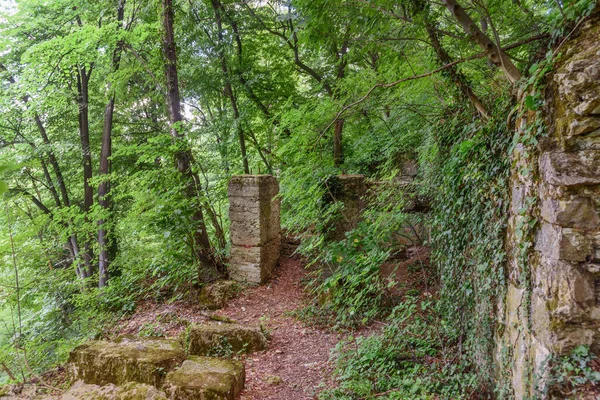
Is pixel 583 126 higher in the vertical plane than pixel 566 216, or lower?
higher

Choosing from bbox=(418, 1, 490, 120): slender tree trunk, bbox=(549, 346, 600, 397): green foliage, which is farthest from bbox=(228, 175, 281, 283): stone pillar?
bbox=(549, 346, 600, 397): green foliage

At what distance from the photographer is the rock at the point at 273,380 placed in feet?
12.8

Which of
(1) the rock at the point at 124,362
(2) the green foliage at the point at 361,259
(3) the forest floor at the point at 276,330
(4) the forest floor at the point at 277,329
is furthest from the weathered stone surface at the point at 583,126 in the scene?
(1) the rock at the point at 124,362

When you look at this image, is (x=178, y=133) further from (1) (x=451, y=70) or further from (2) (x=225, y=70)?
(1) (x=451, y=70)

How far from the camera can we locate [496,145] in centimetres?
270

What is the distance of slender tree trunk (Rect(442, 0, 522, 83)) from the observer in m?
2.61

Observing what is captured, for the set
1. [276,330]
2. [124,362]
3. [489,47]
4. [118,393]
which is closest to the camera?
[489,47]

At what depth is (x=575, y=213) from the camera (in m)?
1.79

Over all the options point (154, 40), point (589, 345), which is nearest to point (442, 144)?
point (589, 345)

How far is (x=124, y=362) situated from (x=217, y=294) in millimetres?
2723

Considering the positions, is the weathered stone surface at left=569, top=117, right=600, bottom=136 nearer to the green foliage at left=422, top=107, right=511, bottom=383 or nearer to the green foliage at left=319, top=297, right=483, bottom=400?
the green foliage at left=422, top=107, right=511, bottom=383

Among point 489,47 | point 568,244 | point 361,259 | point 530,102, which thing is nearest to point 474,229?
point 568,244

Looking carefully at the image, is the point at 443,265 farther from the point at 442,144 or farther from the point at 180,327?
the point at 180,327

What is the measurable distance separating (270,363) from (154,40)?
7664 mm
